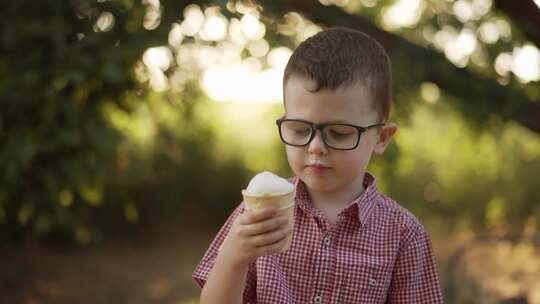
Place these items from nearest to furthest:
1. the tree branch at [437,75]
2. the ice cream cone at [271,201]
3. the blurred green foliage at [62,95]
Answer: the ice cream cone at [271,201], the blurred green foliage at [62,95], the tree branch at [437,75]

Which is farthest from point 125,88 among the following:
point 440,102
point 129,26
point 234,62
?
point 440,102

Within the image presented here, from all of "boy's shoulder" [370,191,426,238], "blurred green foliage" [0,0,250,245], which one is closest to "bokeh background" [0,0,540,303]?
"blurred green foliage" [0,0,250,245]

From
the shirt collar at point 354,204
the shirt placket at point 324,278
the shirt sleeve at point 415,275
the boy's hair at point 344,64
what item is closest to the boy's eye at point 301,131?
the boy's hair at point 344,64

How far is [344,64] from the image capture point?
1.77 meters

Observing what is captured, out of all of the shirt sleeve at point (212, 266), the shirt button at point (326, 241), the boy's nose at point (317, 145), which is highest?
the boy's nose at point (317, 145)

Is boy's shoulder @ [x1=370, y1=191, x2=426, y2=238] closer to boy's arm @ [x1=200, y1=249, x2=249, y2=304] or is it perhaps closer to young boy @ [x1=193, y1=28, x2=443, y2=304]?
young boy @ [x1=193, y1=28, x2=443, y2=304]

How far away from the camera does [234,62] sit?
380 centimetres

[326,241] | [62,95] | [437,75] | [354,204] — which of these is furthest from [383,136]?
[437,75]

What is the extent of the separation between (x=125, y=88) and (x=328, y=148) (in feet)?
5.47

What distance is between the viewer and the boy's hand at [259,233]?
1550 millimetres

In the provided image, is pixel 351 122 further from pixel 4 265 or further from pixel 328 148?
pixel 4 265

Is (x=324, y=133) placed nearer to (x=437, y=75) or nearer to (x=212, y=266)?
(x=212, y=266)

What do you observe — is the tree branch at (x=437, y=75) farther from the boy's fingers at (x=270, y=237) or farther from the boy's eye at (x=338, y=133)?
the boy's fingers at (x=270, y=237)

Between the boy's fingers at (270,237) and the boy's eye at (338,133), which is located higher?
the boy's eye at (338,133)
